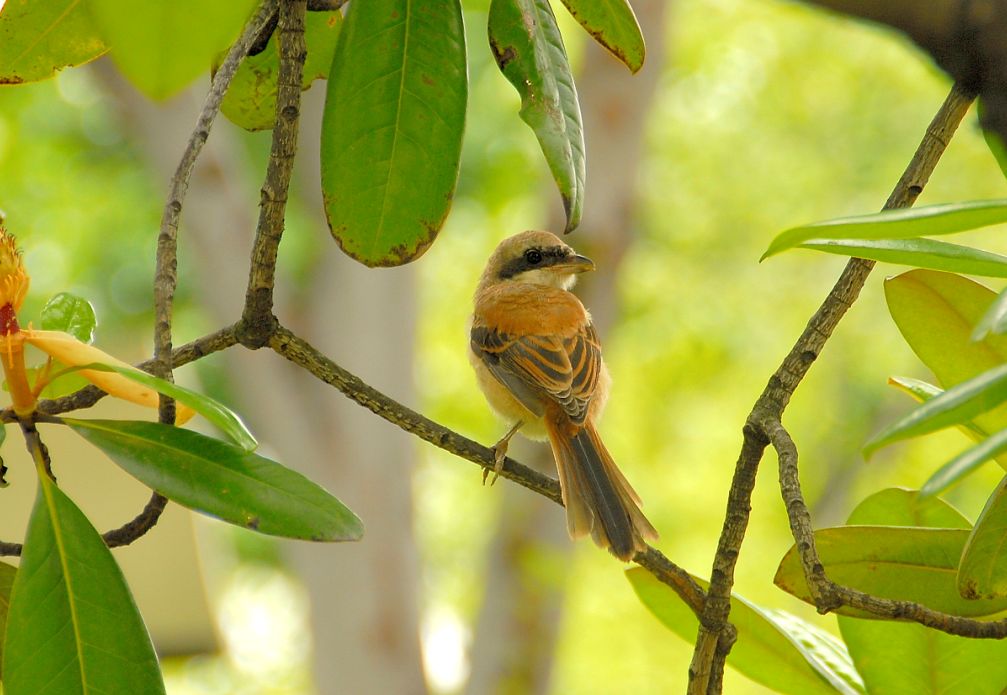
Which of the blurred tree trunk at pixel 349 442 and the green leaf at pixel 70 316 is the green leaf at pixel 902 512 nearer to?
the green leaf at pixel 70 316

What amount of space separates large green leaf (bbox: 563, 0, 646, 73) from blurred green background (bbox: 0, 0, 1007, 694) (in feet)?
29.6

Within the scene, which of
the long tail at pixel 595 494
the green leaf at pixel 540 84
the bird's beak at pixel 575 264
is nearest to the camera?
the green leaf at pixel 540 84

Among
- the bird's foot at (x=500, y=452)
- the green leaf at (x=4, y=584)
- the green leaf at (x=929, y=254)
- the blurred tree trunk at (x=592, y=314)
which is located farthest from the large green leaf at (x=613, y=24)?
the blurred tree trunk at (x=592, y=314)

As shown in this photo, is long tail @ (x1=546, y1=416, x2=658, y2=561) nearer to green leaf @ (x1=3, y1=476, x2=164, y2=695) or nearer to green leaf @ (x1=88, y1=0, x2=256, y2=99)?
green leaf @ (x1=3, y1=476, x2=164, y2=695)

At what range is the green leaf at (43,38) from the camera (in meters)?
1.57

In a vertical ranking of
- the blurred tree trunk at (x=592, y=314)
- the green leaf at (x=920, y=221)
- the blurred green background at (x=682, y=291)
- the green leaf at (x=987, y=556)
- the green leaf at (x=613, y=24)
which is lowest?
the green leaf at (x=987, y=556)

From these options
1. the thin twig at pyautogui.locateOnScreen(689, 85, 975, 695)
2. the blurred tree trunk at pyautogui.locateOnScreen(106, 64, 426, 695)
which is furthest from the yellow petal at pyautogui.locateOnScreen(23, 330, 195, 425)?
the blurred tree trunk at pyautogui.locateOnScreen(106, 64, 426, 695)

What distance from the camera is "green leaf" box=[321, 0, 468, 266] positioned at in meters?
1.49

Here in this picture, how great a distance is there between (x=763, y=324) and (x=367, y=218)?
482 inches

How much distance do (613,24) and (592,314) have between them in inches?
247

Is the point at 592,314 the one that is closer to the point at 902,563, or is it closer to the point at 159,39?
the point at 902,563

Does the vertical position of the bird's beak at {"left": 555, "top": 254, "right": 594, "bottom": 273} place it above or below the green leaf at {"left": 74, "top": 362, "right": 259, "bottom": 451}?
above

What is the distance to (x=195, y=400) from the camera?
1178 millimetres

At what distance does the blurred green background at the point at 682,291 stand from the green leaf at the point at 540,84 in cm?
906
